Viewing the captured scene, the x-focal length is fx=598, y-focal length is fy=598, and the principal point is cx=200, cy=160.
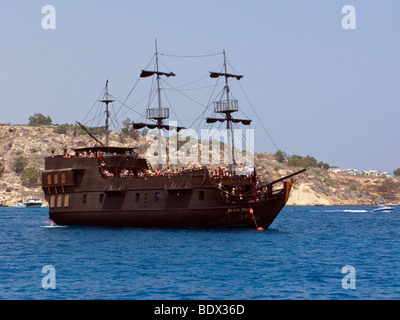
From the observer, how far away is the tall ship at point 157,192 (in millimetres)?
43844

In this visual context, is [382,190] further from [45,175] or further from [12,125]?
[45,175]

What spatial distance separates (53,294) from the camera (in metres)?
21.8

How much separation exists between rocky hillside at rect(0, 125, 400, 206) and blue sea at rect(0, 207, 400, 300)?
110 metres

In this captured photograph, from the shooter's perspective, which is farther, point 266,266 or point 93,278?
point 266,266

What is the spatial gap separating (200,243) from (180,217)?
8.22 meters

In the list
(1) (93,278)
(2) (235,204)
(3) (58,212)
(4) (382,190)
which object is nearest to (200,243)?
(2) (235,204)

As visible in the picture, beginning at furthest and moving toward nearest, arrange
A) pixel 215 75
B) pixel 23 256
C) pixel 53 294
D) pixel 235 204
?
pixel 215 75 → pixel 235 204 → pixel 23 256 → pixel 53 294

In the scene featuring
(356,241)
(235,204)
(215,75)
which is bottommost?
(356,241)

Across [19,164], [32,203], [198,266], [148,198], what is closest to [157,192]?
[148,198]

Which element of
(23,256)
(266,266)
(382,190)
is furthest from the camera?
(382,190)

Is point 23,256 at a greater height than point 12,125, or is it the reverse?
point 12,125

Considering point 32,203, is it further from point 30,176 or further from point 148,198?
point 148,198

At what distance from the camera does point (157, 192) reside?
46.4 m

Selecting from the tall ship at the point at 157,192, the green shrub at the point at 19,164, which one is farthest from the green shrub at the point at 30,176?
the tall ship at the point at 157,192
